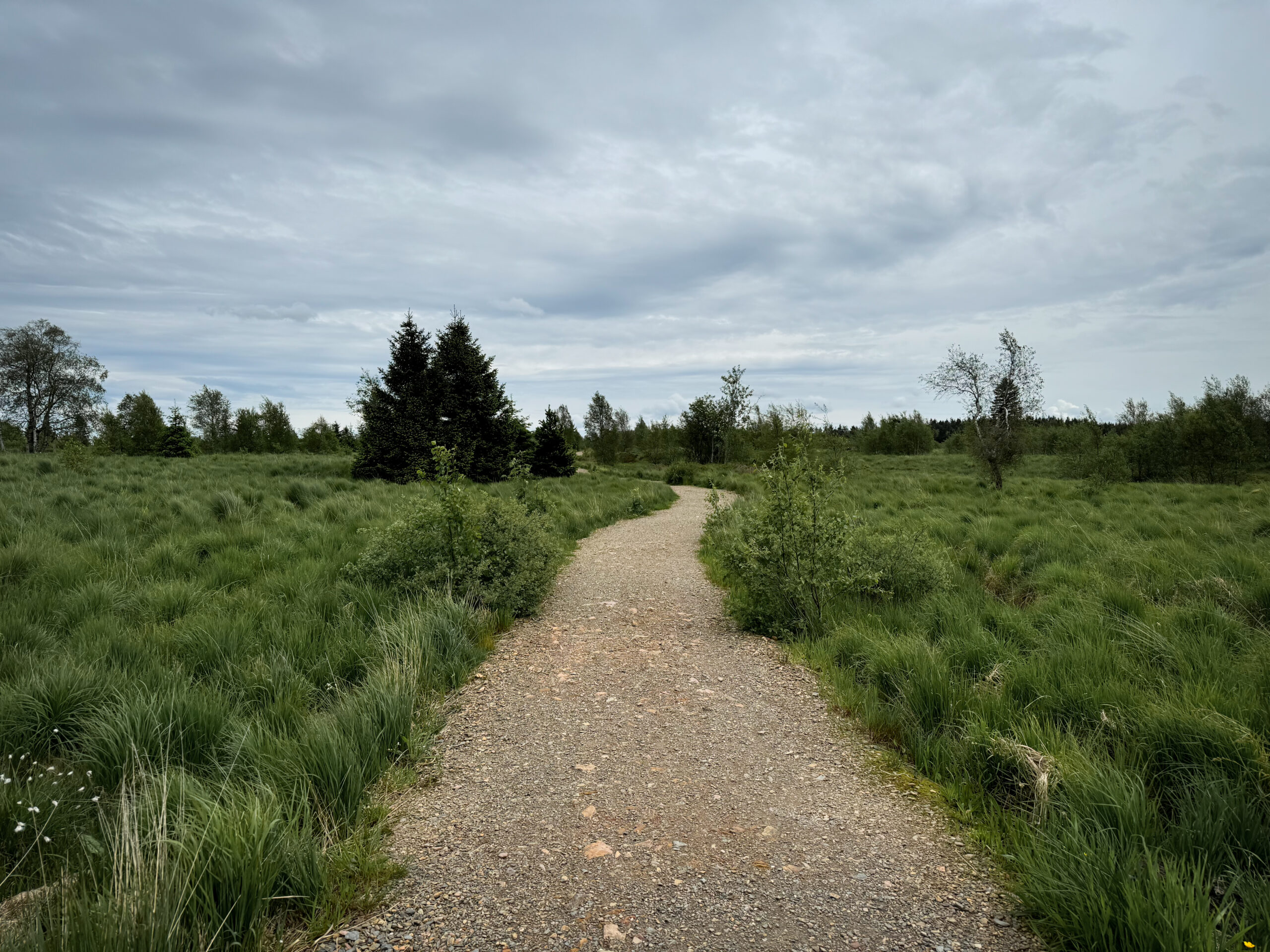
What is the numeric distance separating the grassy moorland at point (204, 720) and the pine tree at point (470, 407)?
14.2 metres

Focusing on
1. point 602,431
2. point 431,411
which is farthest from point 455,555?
point 602,431

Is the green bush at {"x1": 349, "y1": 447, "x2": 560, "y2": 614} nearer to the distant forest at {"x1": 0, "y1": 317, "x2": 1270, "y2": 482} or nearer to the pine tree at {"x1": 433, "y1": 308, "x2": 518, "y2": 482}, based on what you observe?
the distant forest at {"x1": 0, "y1": 317, "x2": 1270, "y2": 482}

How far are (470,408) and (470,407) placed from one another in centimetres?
3

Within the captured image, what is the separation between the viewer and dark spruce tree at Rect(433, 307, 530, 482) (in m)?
23.6

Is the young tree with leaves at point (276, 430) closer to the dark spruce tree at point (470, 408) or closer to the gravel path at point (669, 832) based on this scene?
the dark spruce tree at point (470, 408)

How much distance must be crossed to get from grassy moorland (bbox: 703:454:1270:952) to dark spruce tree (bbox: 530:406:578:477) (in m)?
20.9

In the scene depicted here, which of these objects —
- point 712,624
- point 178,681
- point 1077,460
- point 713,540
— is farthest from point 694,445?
point 178,681

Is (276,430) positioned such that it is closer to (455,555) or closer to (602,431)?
(602,431)

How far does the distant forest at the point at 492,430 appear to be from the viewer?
2336cm

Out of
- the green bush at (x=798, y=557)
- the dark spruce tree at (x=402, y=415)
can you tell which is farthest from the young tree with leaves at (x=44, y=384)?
the green bush at (x=798, y=557)

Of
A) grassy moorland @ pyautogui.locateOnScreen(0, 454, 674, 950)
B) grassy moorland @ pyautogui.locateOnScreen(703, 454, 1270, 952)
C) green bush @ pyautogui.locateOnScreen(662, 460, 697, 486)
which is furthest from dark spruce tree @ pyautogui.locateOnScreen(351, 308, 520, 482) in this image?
grassy moorland @ pyautogui.locateOnScreen(703, 454, 1270, 952)

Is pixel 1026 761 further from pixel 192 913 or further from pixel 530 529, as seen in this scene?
pixel 530 529

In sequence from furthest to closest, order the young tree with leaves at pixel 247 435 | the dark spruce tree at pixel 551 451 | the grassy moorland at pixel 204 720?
the young tree with leaves at pixel 247 435
the dark spruce tree at pixel 551 451
the grassy moorland at pixel 204 720

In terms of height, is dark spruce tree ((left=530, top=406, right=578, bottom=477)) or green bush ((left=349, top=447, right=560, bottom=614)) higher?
dark spruce tree ((left=530, top=406, right=578, bottom=477))
